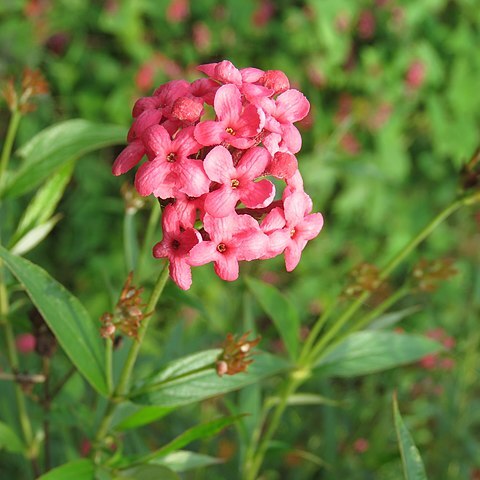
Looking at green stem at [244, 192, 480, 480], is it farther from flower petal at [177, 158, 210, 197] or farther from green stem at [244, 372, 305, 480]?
flower petal at [177, 158, 210, 197]

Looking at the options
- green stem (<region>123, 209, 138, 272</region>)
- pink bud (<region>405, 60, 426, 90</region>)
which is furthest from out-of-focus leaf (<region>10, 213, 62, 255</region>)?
pink bud (<region>405, 60, 426, 90</region>)

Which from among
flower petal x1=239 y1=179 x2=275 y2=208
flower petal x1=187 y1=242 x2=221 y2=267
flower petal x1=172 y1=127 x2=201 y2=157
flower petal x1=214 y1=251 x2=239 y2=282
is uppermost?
flower petal x1=172 y1=127 x2=201 y2=157

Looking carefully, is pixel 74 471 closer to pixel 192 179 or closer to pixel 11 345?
pixel 11 345

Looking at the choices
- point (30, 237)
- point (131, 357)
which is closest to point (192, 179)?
point (131, 357)

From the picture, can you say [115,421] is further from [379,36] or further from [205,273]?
[379,36]

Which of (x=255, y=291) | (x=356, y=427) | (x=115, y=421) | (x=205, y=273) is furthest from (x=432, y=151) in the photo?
(x=115, y=421)
